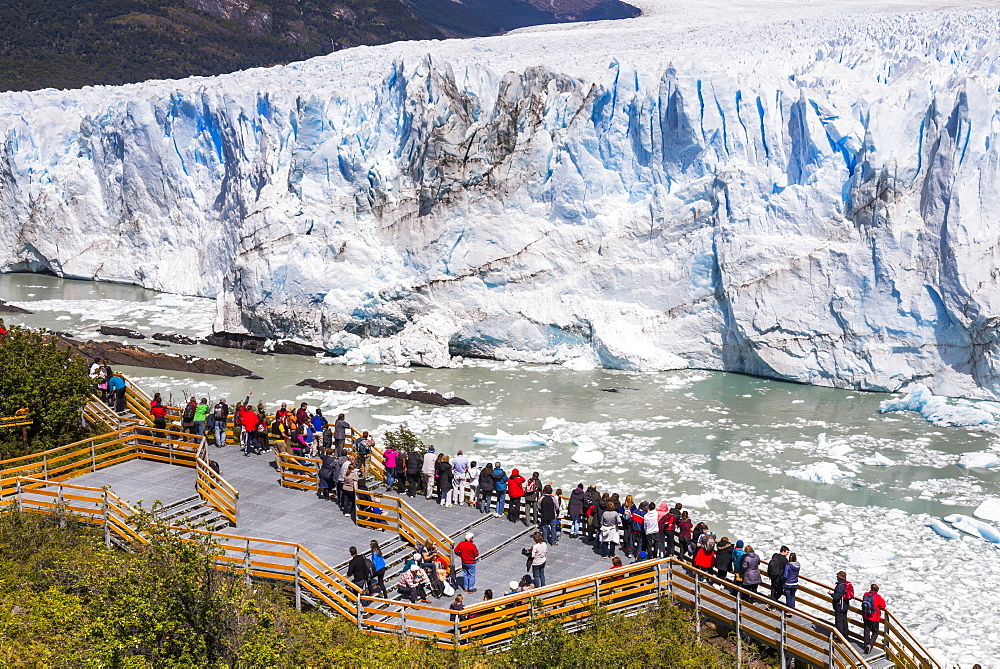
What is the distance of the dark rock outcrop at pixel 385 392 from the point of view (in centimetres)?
2131

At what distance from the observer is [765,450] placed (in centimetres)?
1794

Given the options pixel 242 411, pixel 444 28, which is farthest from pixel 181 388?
pixel 444 28

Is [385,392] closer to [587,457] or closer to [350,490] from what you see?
[587,457]

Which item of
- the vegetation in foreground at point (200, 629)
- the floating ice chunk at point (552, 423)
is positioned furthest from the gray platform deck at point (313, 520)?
the floating ice chunk at point (552, 423)

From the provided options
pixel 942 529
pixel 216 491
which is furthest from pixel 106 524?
pixel 942 529

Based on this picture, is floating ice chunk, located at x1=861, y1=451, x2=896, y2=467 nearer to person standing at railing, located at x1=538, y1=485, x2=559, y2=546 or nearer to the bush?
person standing at railing, located at x1=538, y1=485, x2=559, y2=546

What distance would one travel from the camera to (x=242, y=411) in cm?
1406

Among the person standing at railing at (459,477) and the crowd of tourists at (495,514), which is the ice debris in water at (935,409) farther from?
the person standing at railing at (459,477)

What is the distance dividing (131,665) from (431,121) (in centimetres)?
2064

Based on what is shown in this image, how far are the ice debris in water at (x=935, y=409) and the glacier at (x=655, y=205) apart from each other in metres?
1.45

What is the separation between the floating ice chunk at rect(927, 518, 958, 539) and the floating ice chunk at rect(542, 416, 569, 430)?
7292mm

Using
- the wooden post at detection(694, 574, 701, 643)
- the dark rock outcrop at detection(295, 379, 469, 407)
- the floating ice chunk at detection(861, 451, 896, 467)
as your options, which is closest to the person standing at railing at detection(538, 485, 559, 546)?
the wooden post at detection(694, 574, 701, 643)

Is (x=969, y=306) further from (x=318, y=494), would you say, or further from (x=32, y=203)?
(x=32, y=203)

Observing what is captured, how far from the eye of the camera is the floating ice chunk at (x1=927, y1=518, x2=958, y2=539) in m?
13.9
